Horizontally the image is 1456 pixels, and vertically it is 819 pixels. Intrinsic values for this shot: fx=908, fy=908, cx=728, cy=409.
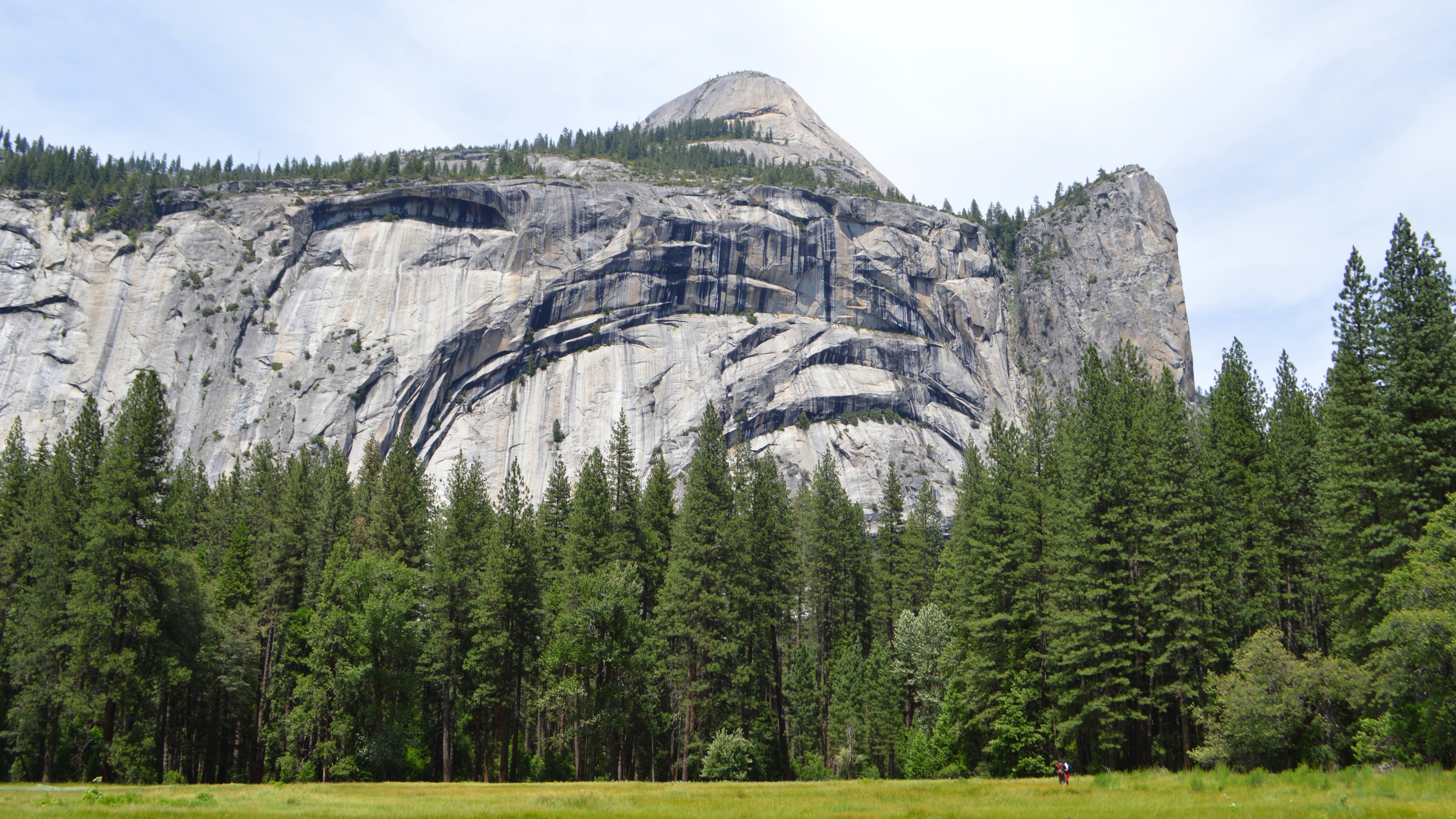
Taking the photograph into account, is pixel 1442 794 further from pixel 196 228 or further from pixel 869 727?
pixel 196 228

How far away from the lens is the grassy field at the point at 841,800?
20109 mm

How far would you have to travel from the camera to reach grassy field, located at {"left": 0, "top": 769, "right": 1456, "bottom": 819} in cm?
2011

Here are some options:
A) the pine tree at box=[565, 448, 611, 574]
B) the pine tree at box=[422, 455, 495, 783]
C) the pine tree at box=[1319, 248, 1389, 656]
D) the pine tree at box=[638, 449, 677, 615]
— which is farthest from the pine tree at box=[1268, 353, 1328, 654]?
the pine tree at box=[422, 455, 495, 783]

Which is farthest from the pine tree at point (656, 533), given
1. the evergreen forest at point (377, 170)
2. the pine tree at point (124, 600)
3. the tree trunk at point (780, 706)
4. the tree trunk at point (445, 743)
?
the evergreen forest at point (377, 170)

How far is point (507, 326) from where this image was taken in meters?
124

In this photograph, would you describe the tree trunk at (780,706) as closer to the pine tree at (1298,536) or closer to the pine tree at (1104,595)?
the pine tree at (1104,595)

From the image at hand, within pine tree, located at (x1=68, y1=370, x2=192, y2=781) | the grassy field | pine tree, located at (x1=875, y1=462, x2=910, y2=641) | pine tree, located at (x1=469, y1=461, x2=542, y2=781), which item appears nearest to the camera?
the grassy field

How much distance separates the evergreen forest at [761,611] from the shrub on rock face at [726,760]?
0.42 feet

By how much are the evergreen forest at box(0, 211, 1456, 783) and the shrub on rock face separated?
0.42 ft

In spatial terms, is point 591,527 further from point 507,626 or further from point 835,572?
point 835,572

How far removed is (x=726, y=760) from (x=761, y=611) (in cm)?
864

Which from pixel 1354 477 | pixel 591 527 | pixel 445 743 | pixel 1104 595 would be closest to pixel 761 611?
pixel 591 527

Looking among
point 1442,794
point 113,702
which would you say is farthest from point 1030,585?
point 113,702

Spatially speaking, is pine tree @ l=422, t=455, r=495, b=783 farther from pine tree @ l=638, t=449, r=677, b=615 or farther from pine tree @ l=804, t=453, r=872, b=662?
pine tree @ l=804, t=453, r=872, b=662
